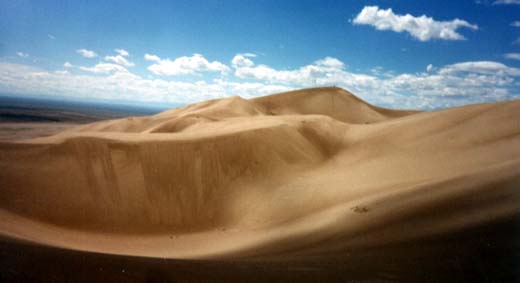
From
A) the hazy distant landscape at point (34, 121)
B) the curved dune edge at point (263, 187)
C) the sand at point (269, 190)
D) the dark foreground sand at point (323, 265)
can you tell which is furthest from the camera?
the hazy distant landscape at point (34, 121)

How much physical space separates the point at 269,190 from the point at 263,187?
24 cm

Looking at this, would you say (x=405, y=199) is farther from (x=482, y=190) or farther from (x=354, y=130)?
(x=354, y=130)

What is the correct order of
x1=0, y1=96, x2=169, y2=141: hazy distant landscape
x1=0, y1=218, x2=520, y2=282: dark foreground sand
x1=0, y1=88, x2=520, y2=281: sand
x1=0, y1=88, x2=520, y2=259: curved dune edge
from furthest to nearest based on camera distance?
1. x1=0, y1=96, x2=169, y2=141: hazy distant landscape
2. x1=0, y1=88, x2=520, y2=259: curved dune edge
3. x1=0, y1=88, x2=520, y2=281: sand
4. x1=0, y1=218, x2=520, y2=282: dark foreground sand

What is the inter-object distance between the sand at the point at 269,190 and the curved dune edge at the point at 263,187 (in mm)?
28

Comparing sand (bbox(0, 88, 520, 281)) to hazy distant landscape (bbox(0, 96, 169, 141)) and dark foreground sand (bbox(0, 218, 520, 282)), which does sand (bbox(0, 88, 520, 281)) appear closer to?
dark foreground sand (bbox(0, 218, 520, 282))

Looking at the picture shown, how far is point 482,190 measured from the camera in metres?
5.12

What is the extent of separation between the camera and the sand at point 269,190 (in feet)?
16.1

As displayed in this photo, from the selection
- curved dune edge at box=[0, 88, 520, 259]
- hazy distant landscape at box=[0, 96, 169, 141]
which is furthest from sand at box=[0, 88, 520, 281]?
hazy distant landscape at box=[0, 96, 169, 141]

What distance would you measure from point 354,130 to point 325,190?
6.02m

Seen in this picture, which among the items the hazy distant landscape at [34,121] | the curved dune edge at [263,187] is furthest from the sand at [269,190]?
the hazy distant landscape at [34,121]

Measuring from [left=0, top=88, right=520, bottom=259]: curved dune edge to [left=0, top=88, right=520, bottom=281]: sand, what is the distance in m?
0.03

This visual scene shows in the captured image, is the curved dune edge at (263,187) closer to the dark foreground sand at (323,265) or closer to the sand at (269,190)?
the sand at (269,190)

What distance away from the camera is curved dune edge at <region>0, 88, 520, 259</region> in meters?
5.10

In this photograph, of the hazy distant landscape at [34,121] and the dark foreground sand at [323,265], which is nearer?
the dark foreground sand at [323,265]
